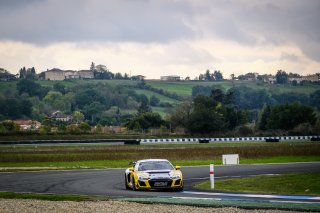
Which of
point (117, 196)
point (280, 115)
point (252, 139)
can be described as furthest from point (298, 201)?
point (280, 115)

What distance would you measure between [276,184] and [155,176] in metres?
5.54

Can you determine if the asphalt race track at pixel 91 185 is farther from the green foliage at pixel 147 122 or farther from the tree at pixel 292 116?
the green foliage at pixel 147 122

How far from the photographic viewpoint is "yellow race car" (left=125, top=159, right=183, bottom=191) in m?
28.0

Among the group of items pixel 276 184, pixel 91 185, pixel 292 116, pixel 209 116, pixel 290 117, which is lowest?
pixel 91 185

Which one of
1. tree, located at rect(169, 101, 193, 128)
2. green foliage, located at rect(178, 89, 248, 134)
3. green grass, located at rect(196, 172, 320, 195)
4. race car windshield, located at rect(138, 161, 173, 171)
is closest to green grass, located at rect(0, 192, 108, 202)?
race car windshield, located at rect(138, 161, 173, 171)

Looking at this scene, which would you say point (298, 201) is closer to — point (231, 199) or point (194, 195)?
point (231, 199)

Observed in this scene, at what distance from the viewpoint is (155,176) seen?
28.2 m

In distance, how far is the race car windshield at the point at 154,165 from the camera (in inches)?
1144

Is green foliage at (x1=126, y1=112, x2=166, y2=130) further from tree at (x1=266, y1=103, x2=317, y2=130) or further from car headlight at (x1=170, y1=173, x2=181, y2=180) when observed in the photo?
car headlight at (x1=170, y1=173, x2=181, y2=180)

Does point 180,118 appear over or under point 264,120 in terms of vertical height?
over

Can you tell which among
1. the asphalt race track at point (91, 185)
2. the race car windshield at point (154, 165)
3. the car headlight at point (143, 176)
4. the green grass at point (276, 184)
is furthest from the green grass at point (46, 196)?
the green grass at point (276, 184)

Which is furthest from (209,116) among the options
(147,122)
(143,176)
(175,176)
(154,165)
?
(175,176)

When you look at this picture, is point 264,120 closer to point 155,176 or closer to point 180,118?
point 180,118

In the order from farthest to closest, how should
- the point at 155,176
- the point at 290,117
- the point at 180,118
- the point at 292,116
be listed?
the point at 180,118
the point at 290,117
the point at 292,116
the point at 155,176
